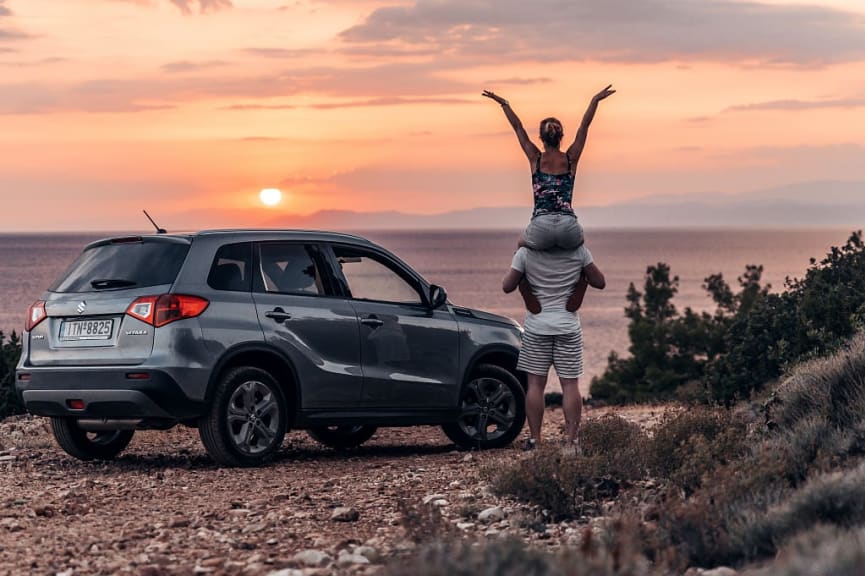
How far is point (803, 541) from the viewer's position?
5188 millimetres

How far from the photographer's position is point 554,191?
952cm

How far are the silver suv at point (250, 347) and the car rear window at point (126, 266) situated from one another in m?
0.01

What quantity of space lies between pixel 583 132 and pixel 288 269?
2.67m

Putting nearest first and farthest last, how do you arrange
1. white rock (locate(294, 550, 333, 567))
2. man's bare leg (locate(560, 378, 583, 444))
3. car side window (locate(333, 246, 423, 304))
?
white rock (locate(294, 550, 333, 567)) → man's bare leg (locate(560, 378, 583, 444)) → car side window (locate(333, 246, 423, 304))

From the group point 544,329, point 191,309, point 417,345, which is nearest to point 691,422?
point 544,329

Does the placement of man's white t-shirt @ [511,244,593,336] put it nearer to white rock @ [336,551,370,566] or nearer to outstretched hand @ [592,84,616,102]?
outstretched hand @ [592,84,616,102]

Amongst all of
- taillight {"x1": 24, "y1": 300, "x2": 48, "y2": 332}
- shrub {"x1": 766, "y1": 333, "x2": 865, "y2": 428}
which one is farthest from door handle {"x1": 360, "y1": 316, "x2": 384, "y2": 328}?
shrub {"x1": 766, "y1": 333, "x2": 865, "y2": 428}

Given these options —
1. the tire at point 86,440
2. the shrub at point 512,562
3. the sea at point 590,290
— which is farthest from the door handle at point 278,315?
the sea at point 590,290

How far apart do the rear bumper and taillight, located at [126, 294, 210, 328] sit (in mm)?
398

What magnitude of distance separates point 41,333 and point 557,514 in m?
4.94

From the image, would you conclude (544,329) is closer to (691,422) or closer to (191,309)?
(691,422)

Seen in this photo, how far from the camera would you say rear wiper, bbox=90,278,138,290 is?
9.91 meters

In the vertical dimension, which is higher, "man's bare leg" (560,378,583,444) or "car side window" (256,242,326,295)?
"car side window" (256,242,326,295)

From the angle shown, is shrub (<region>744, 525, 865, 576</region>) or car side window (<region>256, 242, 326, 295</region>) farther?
car side window (<region>256, 242, 326, 295</region>)
